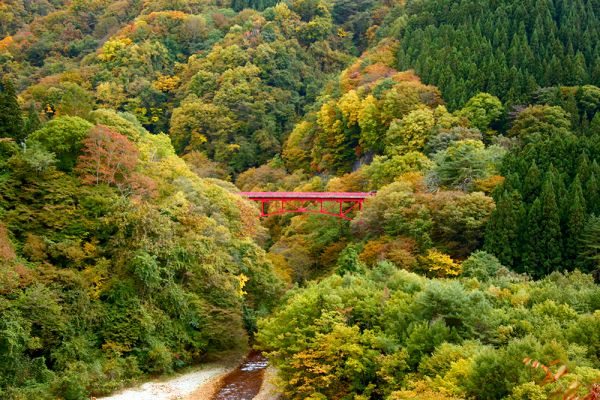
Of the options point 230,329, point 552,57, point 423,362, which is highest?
point 552,57

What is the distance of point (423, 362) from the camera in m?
27.4

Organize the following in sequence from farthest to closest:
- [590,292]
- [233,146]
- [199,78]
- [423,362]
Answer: [199,78] < [233,146] < [590,292] < [423,362]

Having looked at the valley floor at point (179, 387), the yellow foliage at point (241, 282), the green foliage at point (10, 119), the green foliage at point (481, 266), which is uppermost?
the green foliage at point (10, 119)

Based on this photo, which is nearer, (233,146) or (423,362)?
(423,362)

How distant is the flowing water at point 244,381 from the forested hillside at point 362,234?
1.49 metres

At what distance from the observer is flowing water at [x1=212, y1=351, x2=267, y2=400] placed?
35281 millimetres

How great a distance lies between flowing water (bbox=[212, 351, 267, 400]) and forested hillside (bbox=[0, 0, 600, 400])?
149cm

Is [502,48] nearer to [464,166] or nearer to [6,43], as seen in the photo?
[464,166]

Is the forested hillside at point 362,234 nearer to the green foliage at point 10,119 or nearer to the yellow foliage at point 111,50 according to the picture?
the green foliage at point 10,119

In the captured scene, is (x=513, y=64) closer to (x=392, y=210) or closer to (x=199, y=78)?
(x=392, y=210)

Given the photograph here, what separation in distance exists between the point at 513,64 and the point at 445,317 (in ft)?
155

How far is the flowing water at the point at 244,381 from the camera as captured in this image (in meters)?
35.3

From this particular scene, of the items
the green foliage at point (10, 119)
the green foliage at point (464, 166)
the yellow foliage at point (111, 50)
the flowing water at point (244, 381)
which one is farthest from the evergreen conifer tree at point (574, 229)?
the yellow foliage at point (111, 50)

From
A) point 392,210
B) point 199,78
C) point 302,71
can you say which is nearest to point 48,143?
point 392,210
